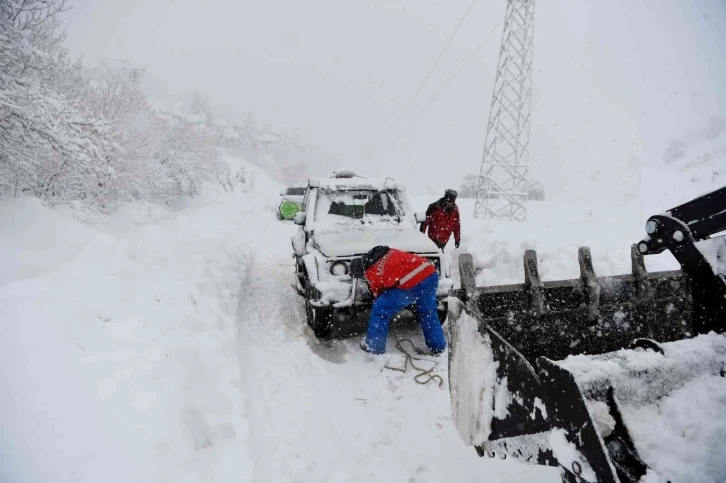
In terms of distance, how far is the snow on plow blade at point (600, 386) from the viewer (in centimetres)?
148

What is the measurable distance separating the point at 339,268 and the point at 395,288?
75 centimetres

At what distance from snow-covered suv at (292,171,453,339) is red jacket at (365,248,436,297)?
426 mm

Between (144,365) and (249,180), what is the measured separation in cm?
2650

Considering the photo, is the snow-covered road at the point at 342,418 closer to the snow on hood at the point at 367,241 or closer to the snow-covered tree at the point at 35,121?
the snow on hood at the point at 367,241

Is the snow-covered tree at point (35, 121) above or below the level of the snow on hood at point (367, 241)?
above

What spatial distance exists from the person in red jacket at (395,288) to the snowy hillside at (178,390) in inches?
11.6

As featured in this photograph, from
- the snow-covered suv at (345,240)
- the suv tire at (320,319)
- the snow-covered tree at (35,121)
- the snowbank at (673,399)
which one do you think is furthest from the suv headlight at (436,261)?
the snow-covered tree at (35,121)

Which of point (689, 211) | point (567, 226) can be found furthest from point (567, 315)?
point (567, 226)

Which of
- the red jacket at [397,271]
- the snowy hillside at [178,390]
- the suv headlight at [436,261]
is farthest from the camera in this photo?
the suv headlight at [436,261]

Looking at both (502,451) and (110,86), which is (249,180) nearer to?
(110,86)

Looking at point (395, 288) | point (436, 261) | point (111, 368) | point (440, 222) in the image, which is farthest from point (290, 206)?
point (111, 368)

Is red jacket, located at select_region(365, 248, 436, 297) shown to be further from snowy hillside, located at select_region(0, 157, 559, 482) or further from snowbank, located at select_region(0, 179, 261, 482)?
snowbank, located at select_region(0, 179, 261, 482)

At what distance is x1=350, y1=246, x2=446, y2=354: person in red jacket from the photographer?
3893 millimetres

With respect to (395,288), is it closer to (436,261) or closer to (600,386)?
(436,261)
